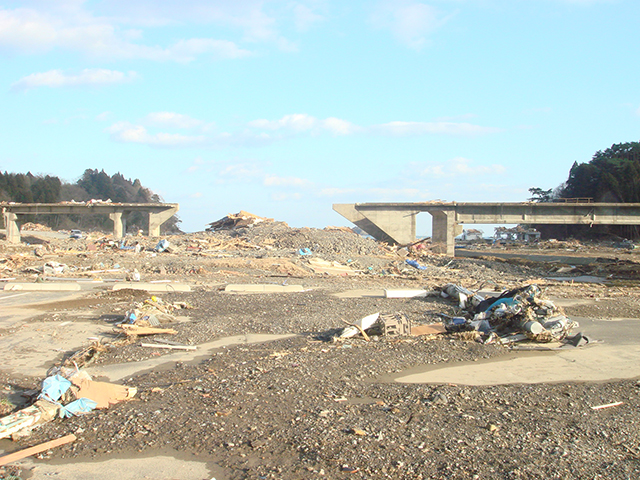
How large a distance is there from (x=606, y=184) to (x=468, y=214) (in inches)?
1514

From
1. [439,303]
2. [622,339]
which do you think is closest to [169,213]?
[439,303]

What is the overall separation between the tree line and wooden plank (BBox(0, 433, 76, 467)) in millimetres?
69503

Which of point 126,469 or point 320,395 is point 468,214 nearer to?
point 320,395

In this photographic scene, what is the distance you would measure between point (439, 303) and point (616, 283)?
41.5 ft

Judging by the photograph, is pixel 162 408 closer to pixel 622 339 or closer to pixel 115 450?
pixel 115 450

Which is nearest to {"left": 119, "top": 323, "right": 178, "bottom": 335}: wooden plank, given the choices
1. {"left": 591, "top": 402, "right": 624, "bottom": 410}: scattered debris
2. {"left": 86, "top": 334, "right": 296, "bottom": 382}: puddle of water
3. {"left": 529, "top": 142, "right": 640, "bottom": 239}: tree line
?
{"left": 86, "top": 334, "right": 296, "bottom": 382}: puddle of water

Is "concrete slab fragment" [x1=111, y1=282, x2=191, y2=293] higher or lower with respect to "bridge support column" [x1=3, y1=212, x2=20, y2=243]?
lower

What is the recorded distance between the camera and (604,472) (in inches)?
187

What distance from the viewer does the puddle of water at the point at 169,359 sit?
813 centimetres

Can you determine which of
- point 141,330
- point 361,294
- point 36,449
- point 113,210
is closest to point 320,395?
point 36,449

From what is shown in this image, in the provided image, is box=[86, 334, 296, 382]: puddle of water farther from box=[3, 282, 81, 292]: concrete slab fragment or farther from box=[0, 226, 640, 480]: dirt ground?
box=[3, 282, 81, 292]: concrete slab fragment

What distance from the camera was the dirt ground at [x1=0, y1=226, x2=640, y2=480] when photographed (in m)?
4.96

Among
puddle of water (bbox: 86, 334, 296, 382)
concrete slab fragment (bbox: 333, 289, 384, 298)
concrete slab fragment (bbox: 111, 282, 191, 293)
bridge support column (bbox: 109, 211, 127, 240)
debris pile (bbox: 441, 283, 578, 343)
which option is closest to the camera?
puddle of water (bbox: 86, 334, 296, 382)

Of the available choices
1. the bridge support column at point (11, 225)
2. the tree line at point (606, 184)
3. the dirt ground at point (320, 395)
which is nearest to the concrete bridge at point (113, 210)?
the bridge support column at point (11, 225)
